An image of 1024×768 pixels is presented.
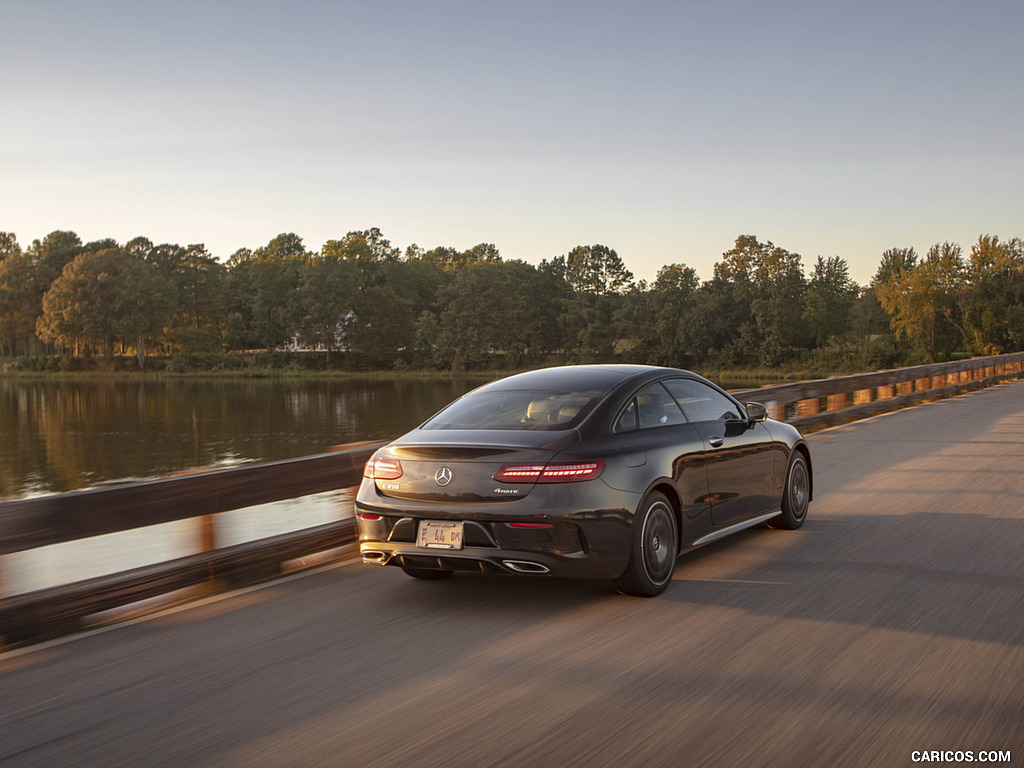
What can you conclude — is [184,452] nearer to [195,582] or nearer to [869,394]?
[869,394]

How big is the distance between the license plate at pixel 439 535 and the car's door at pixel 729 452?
6.67ft

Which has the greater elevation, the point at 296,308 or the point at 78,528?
the point at 296,308

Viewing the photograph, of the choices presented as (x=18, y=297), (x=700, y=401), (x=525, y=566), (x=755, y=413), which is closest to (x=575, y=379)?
(x=700, y=401)

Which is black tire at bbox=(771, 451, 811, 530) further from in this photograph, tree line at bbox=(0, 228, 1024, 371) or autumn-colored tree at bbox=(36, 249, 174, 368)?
autumn-colored tree at bbox=(36, 249, 174, 368)

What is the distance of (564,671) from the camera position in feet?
15.6

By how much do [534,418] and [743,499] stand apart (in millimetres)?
2030

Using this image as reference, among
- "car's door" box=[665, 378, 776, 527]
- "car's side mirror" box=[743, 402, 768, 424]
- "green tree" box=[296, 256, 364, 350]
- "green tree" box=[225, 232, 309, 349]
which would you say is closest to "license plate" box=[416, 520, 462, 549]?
"car's door" box=[665, 378, 776, 527]

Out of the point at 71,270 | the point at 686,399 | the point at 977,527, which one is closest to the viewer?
the point at 686,399

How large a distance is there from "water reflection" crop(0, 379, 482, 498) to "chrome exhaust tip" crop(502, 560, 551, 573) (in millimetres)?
21537

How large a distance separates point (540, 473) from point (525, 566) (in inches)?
21.3

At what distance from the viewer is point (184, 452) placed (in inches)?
1815

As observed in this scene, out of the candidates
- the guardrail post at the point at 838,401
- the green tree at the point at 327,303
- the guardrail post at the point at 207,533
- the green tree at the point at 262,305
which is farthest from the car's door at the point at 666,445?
the green tree at the point at 262,305

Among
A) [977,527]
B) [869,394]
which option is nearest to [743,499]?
[977,527]

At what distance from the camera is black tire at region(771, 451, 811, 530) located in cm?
831
